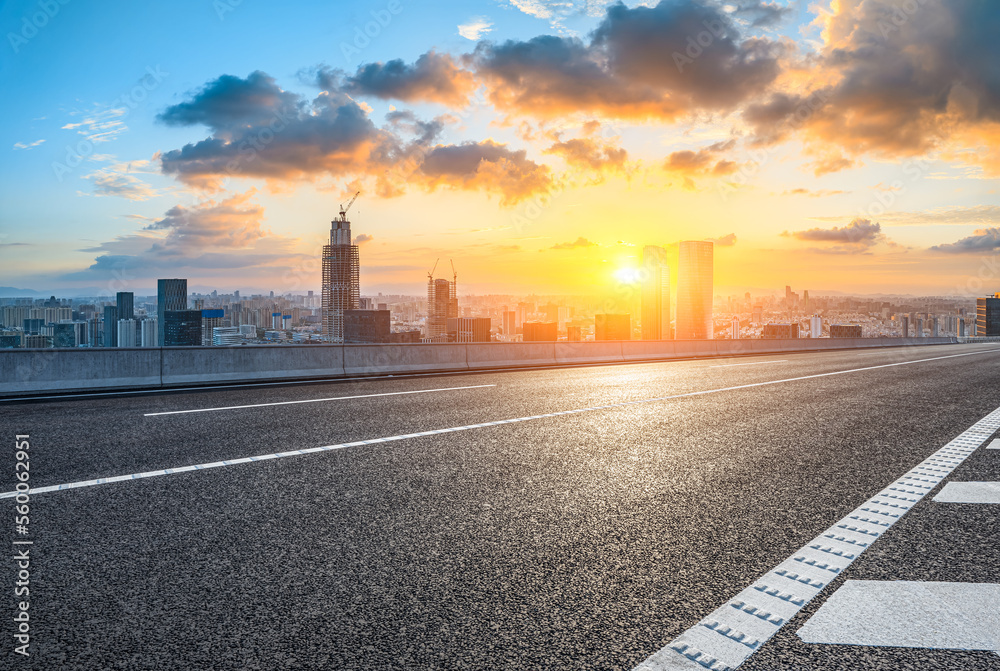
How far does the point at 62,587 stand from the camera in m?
3.28

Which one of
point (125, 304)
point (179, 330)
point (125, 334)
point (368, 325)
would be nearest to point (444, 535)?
point (179, 330)

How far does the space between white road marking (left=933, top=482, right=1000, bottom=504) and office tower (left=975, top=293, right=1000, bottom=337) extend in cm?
14570

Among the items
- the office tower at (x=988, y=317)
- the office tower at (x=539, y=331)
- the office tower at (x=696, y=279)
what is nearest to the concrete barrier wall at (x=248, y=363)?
the office tower at (x=539, y=331)

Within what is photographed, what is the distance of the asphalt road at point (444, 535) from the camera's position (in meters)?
2.70

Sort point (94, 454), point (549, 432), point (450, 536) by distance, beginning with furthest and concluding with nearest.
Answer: point (549, 432) → point (94, 454) → point (450, 536)

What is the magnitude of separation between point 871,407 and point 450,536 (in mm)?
9262

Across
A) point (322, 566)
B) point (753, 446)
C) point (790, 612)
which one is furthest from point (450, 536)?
point (753, 446)

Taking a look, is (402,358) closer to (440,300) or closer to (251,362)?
(251,362)

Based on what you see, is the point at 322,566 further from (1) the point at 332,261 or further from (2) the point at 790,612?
(1) the point at 332,261

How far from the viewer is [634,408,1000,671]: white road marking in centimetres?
258

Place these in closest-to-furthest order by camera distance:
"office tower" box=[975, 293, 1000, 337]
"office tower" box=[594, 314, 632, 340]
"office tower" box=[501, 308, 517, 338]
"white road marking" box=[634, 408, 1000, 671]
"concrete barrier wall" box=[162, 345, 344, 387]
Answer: "white road marking" box=[634, 408, 1000, 671] < "concrete barrier wall" box=[162, 345, 344, 387] < "office tower" box=[594, 314, 632, 340] < "office tower" box=[501, 308, 517, 338] < "office tower" box=[975, 293, 1000, 337]

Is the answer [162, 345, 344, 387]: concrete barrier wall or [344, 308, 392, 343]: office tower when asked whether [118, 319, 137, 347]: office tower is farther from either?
[344, 308, 392, 343]: office tower

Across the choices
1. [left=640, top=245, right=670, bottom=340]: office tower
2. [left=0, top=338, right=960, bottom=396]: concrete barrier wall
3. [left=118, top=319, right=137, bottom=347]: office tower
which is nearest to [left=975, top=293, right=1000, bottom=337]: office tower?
[left=640, top=245, right=670, bottom=340]: office tower

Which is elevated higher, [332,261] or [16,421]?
[332,261]
